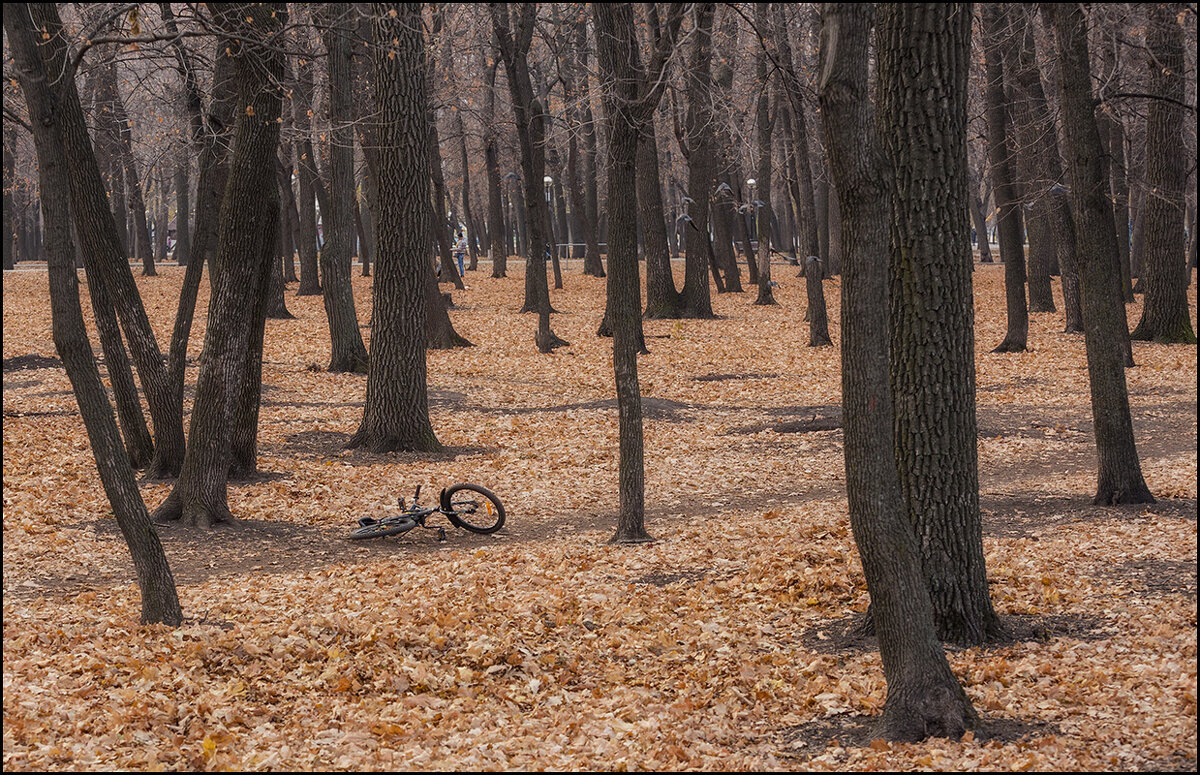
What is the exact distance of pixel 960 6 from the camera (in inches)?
213

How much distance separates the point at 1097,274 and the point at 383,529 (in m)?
6.25

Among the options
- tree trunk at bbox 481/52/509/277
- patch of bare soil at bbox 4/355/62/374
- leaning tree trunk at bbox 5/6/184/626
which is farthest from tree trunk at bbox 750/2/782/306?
leaning tree trunk at bbox 5/6/184/626

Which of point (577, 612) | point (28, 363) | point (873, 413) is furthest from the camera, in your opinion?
point (28, 363)

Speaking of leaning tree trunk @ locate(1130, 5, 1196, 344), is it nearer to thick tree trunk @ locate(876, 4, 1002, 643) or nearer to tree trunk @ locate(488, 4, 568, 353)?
tree trunk @ locate(488, 4, 568, 353)

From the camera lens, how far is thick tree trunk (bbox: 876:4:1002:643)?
18.0ft

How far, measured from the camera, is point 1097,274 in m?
8.33

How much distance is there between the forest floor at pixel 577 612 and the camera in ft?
15.6

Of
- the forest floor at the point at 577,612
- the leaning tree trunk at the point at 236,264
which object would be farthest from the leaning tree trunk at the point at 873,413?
the leaning tree trunk at the point at 236,264

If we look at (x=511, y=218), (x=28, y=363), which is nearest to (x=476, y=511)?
(x=28, y=363)

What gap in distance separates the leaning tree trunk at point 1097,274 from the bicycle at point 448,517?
16.9 feet

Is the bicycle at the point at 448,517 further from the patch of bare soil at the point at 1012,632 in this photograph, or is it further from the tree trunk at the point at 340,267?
the tree trunk at the point at 340,267

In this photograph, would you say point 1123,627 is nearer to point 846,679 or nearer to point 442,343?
point 846,679

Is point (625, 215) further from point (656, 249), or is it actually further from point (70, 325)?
point (656, 249)

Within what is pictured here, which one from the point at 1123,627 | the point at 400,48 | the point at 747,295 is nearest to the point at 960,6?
the point at 1123,627
